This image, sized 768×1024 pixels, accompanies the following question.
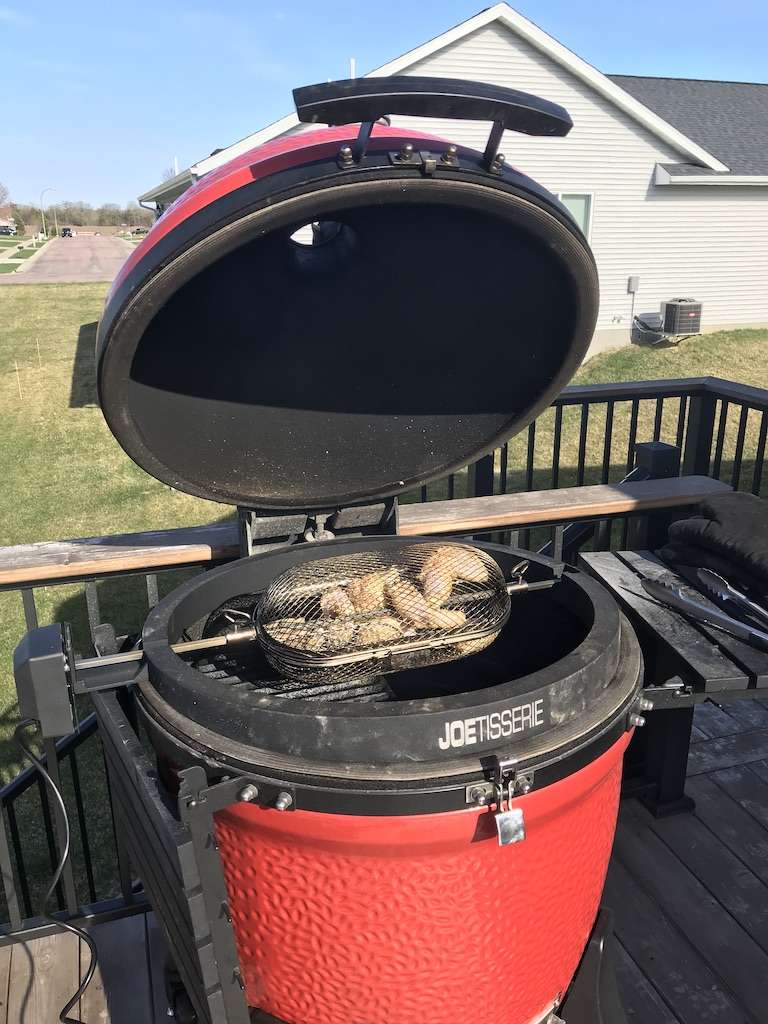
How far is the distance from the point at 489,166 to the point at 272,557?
952 millimetres

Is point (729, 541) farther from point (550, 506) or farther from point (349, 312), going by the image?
point (349, 312)

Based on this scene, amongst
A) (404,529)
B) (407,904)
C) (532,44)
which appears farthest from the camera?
(532,44)

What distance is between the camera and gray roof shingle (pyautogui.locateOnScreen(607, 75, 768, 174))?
14484 mm

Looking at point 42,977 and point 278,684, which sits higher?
point 278,684

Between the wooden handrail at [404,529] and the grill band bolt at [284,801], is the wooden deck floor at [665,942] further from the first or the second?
the grill band bolt at [284,801]

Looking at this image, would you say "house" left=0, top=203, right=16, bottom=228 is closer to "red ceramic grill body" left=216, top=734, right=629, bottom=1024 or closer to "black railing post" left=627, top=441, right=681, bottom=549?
"black railing post" left=627, top=441, right=681, bottom=549

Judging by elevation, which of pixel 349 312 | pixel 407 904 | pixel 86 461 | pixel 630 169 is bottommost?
pixel 86 461

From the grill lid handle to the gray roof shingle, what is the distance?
49.0ft

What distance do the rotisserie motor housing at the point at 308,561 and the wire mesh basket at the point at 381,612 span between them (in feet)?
0.37

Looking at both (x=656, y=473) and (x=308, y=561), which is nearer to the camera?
(x=308, y=561)

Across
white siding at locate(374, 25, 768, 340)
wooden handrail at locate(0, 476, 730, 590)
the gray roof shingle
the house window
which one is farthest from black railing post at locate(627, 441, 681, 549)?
the gray roof shingle

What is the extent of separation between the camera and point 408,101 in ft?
3.43

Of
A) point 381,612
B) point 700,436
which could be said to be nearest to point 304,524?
point 381,612

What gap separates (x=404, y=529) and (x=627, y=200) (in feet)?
42.0
